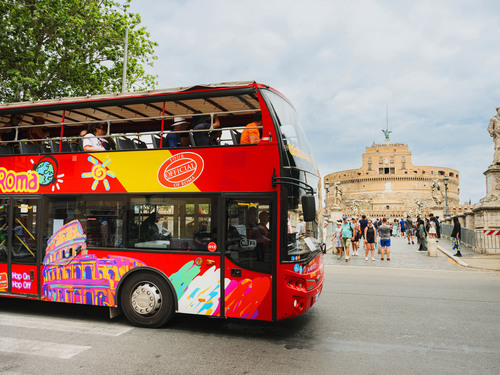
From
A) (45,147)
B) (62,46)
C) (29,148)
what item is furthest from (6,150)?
(62,46)

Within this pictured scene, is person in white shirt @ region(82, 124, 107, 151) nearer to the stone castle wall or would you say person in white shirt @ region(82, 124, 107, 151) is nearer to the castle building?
the castle building

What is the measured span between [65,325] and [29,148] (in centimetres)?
323

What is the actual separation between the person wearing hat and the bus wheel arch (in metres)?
2.01

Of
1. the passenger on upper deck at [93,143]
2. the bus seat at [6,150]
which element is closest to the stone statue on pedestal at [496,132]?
the passenger on upper deck at [93,143]

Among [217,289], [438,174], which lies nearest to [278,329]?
[217,289]

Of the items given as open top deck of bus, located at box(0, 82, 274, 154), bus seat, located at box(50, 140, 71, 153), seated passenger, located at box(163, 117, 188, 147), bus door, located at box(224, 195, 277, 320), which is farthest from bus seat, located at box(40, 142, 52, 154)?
bus door, located at box(224, 195, 277, 320)

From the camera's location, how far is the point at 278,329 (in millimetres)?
6020

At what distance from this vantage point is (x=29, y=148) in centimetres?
715

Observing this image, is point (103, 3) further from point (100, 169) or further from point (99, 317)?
point (99, 317)

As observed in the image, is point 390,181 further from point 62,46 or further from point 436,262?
point 62,46

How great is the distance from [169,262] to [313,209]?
2295 mm

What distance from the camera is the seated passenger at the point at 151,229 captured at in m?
6.05

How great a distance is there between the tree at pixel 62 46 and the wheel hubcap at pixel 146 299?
11779 millimetres

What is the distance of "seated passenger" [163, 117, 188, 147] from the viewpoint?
6.32 metres
